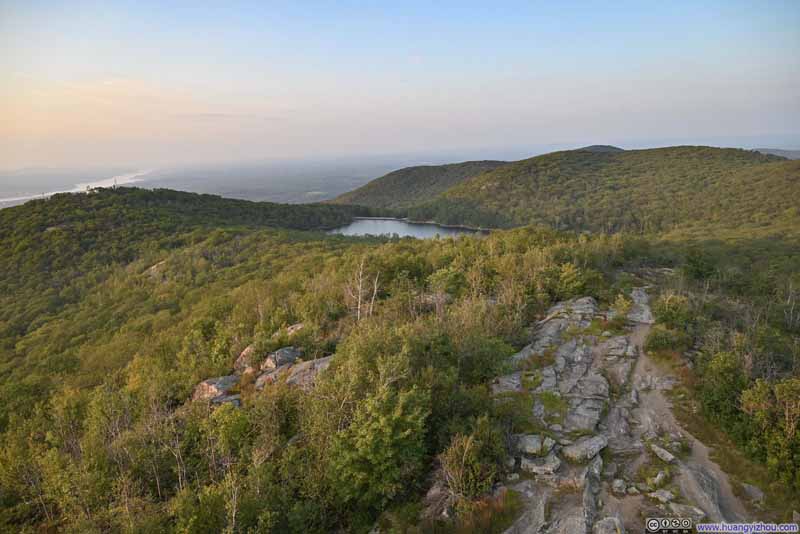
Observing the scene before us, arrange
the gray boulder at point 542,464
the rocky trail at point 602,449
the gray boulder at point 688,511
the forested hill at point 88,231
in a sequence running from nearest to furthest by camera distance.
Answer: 1. the gray boulder at point 688,511
2. the rocky trail at point 602,449
3. the gray boulder at point 542,464
4. the forested hill at point 88,231

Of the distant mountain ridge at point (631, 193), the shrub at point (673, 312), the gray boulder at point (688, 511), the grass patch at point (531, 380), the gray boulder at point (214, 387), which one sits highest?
the distant mountain ridge at point (631, 193)

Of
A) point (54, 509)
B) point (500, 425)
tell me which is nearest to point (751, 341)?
point (500, 425)

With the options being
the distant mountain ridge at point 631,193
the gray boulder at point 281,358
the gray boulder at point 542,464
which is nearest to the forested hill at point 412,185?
the distant mountain ridge at point 631,193

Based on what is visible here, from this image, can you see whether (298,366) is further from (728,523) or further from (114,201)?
(114,201)

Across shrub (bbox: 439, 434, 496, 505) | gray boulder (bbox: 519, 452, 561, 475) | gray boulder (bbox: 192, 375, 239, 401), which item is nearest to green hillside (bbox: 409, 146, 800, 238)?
gray boulder (bbox: 519, 452, 561, 475)

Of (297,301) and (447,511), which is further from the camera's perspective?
(297,301)

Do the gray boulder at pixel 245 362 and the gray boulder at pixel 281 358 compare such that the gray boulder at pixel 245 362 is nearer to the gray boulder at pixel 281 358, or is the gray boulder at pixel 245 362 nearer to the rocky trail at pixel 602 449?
the gray boulder at pixel 281 358

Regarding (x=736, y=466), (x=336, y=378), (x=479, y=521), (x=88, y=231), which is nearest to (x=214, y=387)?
(x=336, y=378)
